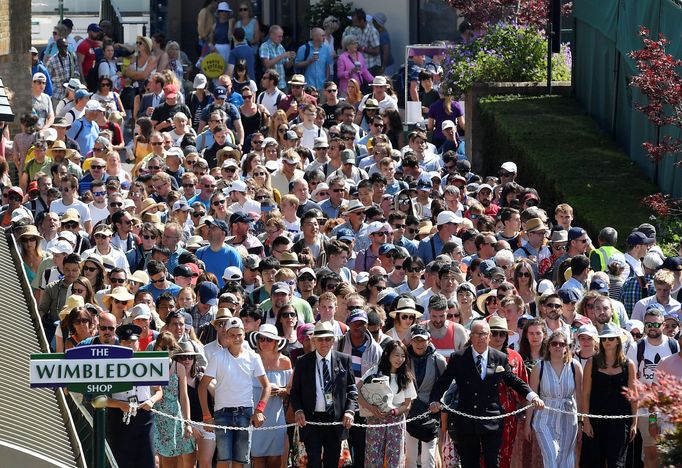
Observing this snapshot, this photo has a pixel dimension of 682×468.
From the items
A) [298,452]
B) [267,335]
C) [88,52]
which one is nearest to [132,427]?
[267,335]

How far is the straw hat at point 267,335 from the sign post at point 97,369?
209 inches

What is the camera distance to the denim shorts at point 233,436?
49.9ft

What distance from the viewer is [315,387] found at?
50.0ft

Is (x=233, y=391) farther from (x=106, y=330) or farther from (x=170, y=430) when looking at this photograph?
(x=106, y=330)

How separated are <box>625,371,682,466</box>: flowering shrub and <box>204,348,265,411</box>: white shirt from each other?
6.78m

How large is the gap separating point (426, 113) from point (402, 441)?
516 inches

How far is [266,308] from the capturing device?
16625 mm

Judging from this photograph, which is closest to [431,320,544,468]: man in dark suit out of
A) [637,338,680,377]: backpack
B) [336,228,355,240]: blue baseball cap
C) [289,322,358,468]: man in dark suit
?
[289,322,358,468]: man in dark suit

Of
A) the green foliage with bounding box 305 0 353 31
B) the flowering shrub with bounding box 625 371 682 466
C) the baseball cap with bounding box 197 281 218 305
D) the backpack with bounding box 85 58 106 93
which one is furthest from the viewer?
the green foliage with bounding box 305 0 353 31

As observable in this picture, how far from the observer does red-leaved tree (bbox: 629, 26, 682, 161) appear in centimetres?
2052

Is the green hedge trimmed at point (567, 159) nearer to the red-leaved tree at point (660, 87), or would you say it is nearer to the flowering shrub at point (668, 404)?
the red-leaved tree at point (660, 87)

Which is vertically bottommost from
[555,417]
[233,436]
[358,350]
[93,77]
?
[233,436]

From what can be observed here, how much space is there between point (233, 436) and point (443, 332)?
205cm

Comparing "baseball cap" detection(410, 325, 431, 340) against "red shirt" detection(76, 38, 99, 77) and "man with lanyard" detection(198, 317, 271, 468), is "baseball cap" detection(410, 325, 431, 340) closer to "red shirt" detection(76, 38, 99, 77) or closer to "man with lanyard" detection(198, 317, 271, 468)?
"man with lanyard" detection(198, 317, 271, 468)
